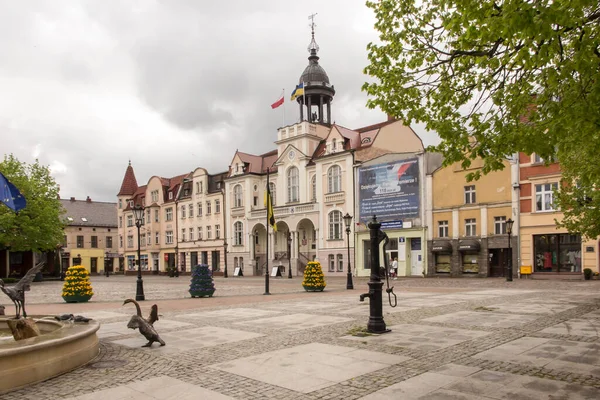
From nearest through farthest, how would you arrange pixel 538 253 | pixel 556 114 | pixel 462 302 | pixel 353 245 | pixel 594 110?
pixel 594 110 → pixel 556 114 → pixel 462 302 → pixel 538 253 → pixel 353 245

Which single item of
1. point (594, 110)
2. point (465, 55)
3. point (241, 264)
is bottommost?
point (241, 264)

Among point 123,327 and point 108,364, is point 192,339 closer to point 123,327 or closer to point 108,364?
point 108,364

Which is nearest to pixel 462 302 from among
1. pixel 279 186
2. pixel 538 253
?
pixel 538 253

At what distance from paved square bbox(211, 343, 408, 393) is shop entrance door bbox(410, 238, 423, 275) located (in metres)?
32.8

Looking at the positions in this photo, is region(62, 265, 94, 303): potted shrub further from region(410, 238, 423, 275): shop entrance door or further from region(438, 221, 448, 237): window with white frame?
region(438, 221, 448, 237): window with white frame

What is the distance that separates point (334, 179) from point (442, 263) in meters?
13.4

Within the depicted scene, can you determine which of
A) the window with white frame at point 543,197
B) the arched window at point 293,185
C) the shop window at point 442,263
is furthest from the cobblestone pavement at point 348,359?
the arched window at point 293,185

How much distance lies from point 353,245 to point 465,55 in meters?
37.9

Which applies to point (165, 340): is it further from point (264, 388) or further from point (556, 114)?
point (556, 114)

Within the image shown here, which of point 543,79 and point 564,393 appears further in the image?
point 543,79

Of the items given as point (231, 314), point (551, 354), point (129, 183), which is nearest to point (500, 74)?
point (551, 354)

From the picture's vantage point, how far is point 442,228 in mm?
39812

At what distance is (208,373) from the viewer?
25.2 feet

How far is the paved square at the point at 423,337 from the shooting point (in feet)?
31.2
